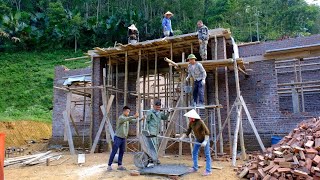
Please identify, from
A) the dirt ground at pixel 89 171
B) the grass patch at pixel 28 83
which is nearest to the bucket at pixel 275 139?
the dirt ground at pixel 89 171

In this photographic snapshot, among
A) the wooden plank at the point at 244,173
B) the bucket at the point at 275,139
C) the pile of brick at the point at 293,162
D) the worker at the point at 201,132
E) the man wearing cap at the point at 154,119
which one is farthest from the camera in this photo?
the bucket at the point at 275,139

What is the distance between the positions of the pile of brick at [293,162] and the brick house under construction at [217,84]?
88.3 inches

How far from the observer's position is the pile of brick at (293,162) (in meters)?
6.33

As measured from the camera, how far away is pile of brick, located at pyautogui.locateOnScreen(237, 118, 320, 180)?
6332 mm

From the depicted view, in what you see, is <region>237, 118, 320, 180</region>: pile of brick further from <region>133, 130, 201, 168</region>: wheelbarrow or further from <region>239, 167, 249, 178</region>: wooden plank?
<region>133, 130, 201, 168</region>: wheelbarrow

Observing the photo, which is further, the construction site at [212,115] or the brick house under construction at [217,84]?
the brick house under construction at [217,84]

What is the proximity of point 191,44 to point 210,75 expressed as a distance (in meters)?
1.36

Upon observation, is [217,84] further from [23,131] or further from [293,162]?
[23,131]

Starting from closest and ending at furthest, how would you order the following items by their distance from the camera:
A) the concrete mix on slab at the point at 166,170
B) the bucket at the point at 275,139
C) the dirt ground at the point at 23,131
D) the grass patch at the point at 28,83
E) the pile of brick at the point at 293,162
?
the pile of brick at the point at 293,162 < the concrete mix on slab at the point at 166,170 < the bucket at the point at 275,139 < the dirt ground at the point at 23,131 < the grass patch at the point at 28,83

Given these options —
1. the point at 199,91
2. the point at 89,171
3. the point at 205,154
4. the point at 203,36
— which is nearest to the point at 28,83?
the point at 89,171

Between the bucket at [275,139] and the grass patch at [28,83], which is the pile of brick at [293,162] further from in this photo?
the grass patch at [28,83]

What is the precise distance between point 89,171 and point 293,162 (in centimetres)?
532

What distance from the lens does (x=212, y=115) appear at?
1094 centimetres

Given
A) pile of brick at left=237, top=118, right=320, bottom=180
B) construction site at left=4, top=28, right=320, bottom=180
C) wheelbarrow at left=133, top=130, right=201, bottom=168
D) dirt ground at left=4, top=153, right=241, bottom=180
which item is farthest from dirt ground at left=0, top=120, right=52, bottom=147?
pile of brick at left=237, top=118, right=320, bottom=180
